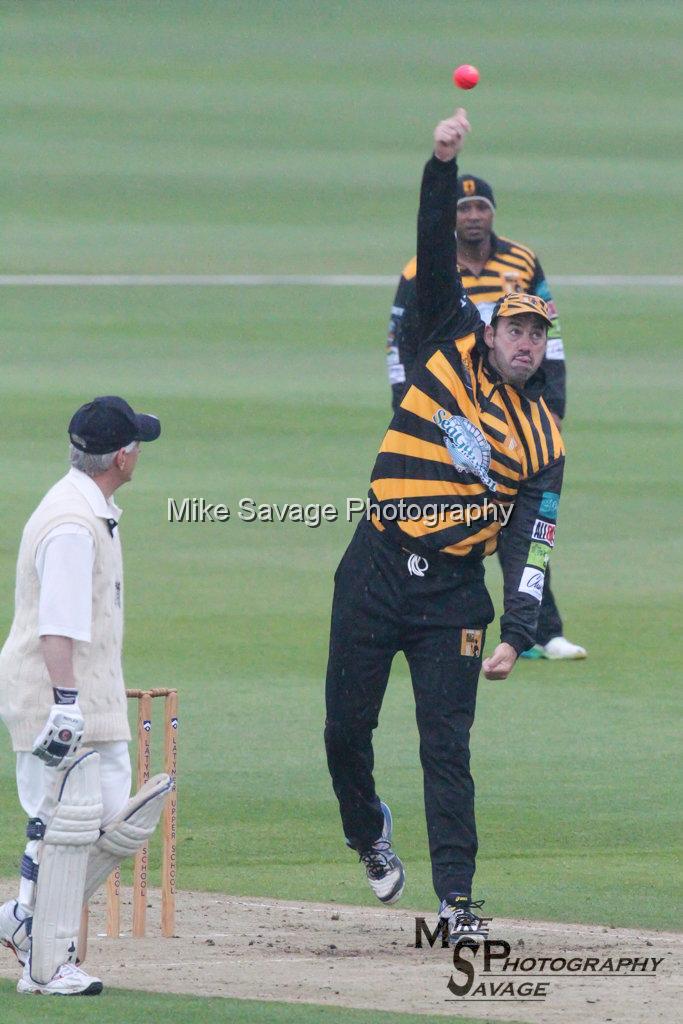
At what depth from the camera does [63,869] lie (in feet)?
18.0

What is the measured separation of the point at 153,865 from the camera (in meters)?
7.46

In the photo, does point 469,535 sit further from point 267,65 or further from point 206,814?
point 267,65

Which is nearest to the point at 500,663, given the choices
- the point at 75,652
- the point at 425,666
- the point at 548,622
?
the point at 425,666

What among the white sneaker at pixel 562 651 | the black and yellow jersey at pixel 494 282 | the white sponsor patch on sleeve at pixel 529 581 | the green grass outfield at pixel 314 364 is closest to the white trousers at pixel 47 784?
the green grass outfield at pixel 314 364

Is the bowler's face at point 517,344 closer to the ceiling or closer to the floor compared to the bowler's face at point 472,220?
closer to the floor

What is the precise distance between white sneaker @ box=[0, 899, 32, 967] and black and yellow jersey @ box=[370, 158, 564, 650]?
5.89ft

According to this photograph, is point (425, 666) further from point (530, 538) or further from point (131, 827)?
point (131, 827)

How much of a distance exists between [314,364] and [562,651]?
7.76 metres

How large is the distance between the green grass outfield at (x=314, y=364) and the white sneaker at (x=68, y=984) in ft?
5.48

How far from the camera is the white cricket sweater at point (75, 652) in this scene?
18.3 ft

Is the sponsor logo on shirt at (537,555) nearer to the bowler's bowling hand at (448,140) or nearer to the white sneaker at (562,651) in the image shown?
the bowler's bowling hand at (448,140)

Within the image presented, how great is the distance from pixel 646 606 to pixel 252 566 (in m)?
2.56

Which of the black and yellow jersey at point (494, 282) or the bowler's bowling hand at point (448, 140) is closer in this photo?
the bowler's bowling hand at point (448, 140)

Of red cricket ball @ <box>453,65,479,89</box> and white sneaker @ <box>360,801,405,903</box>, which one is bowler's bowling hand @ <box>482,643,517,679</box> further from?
red cricket ball @ <box>453,65,479,89</box>
